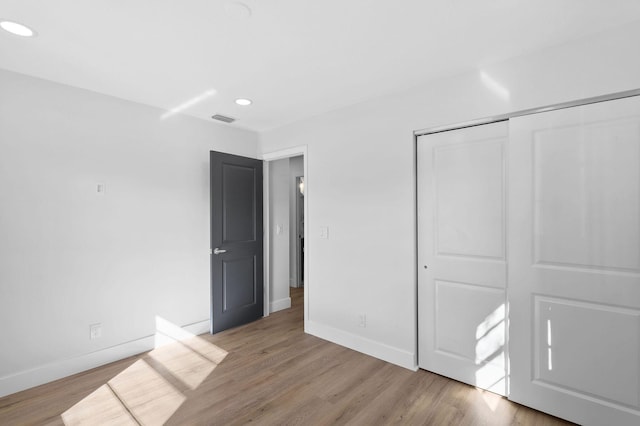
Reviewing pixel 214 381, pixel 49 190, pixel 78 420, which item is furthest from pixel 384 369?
pixel 49 190

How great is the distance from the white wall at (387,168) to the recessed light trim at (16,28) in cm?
237

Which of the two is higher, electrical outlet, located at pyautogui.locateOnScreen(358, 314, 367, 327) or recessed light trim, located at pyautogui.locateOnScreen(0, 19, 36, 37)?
recessed light trim, located at pyautogui.locateOnScreen(0, 19, 36, 37)

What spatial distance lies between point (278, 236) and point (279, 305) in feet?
3.27

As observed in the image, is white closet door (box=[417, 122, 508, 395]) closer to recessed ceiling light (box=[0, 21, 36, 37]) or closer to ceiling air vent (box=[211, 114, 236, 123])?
ceiling air vent (box=[211, 114, 236, 123])

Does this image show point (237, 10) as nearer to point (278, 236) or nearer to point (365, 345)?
point (365, 345)

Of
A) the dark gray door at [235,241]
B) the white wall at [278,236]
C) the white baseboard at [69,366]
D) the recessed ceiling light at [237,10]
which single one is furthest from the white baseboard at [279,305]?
the recessed ceiling light at [237,10]

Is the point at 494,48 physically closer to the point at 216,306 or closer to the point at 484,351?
the point at 484,351

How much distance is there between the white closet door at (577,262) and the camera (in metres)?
1.86

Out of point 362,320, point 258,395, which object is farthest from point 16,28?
point 362,320

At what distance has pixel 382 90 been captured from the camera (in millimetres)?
2826

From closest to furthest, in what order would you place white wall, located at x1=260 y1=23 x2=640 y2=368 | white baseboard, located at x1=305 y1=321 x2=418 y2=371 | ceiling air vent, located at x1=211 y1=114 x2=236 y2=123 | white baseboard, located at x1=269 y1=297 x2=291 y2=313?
1. white wall, located at x1=260 y1=23 x2=640 y2=368
2. white baseboard, located at x1=305 y1=321 x2=418 y2=371
3. ceiling air vent, located at x1=211 y1=114 x2=236 y2=123
4. white baseboard, located at x1=269 y1=297 x2=291 y2=313

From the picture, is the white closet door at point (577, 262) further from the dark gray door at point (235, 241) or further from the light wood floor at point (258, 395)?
the dark gray door at point (235, 241)

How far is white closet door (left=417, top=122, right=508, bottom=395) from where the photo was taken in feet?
7.68

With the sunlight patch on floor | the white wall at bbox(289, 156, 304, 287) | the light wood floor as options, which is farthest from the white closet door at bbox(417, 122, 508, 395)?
the white wall at bbox(289, 156, 304, 287)
